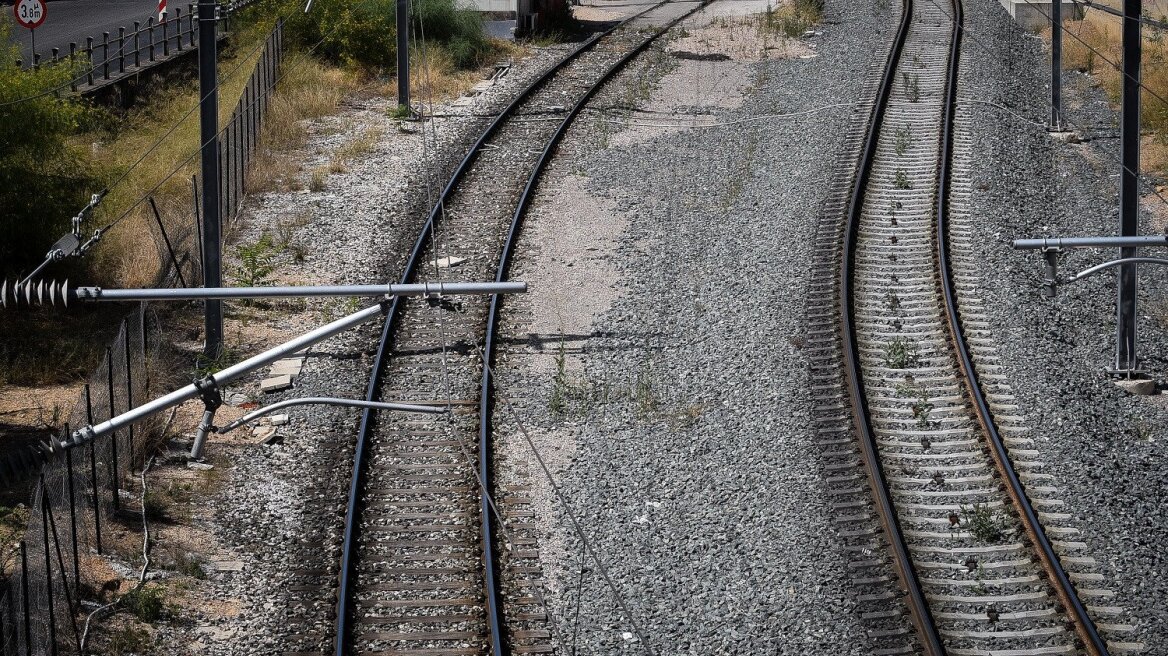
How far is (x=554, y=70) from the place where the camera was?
1177 inches

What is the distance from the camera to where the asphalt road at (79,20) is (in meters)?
33.8

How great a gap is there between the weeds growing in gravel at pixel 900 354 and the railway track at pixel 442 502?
182 inches

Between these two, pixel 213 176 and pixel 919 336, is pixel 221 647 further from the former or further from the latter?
pixel 919 336

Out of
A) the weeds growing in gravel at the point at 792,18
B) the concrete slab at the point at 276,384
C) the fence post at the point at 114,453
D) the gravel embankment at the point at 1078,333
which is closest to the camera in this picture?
the gravel embankment at the point at 1078,333

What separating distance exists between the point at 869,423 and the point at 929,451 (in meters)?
0.67

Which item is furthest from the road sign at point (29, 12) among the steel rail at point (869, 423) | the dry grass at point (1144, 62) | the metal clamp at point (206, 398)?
the metal clamp at point (206, 398)

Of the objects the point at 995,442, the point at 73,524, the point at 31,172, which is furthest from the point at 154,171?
the point at 995,442

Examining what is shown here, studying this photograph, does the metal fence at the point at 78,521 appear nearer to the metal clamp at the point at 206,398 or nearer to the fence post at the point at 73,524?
the fence post at the point at 73,524

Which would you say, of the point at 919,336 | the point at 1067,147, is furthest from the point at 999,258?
the point at 1067,147

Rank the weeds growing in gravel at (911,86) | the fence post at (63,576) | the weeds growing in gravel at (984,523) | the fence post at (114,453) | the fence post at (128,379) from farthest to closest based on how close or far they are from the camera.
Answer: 1. the weeds growing in gravel at (911,86)
2. the fence post at (128,379)
3. the fence post at (114,453)
4. the weeds growing in gravel at (984,523)
5. the fence post at (63,576)

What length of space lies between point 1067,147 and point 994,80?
3.82m

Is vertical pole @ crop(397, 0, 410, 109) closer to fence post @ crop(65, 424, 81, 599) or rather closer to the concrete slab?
the concrete slab

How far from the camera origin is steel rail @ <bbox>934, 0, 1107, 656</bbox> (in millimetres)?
10602

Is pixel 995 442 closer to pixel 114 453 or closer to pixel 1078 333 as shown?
pixel 1078 333
